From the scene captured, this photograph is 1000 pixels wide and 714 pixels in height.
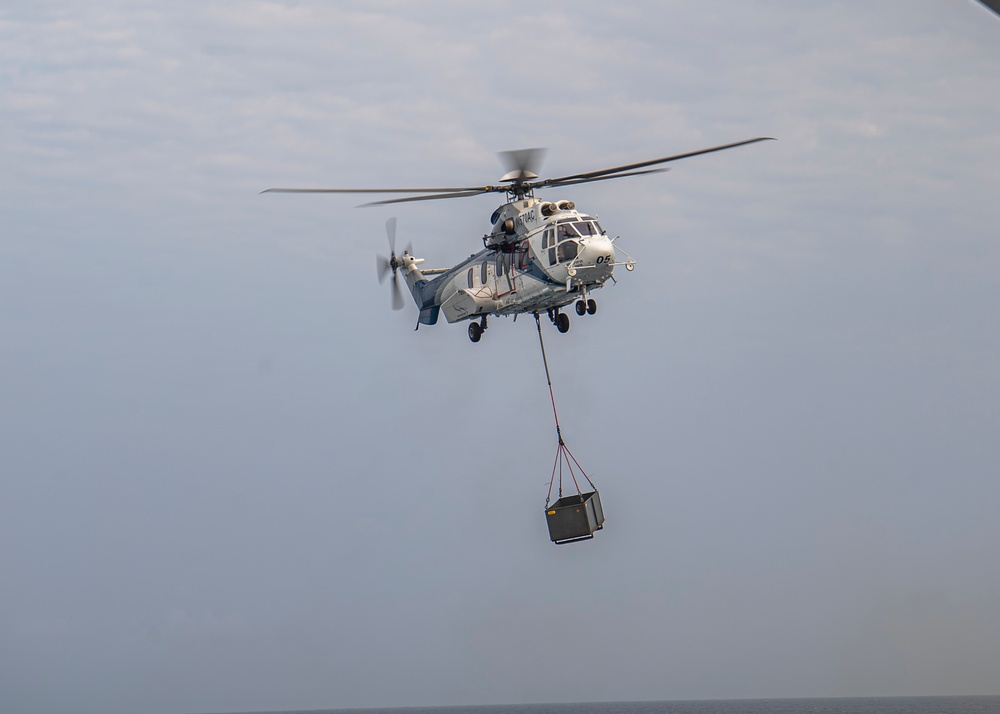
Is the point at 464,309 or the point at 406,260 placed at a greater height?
the point at 406,260

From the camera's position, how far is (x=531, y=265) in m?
28.7

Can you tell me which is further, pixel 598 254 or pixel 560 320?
pixel 560 320

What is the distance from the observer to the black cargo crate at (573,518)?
91.8 feet

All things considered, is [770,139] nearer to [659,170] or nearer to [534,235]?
[659,170]

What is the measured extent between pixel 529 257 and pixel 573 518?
6828mm

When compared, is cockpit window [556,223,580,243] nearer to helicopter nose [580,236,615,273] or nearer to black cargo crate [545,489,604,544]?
helicopter nose [580,236,615,273]

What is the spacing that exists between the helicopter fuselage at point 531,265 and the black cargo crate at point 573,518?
16.9 feet

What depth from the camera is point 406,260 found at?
123 ft

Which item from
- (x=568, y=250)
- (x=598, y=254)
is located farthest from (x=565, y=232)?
(x=598, y=254)

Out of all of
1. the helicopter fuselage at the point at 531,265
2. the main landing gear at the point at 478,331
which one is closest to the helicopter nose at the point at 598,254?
the helicopter fuselage at the point at 531,265

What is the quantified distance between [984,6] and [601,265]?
21160mm

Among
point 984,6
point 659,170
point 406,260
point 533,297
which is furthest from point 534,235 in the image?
point 984,6

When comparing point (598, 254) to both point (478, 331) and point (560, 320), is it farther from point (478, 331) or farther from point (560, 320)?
point (478, 331)

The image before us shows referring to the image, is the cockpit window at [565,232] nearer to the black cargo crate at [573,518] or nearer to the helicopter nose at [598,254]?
the helicopter nose at [598,254]
